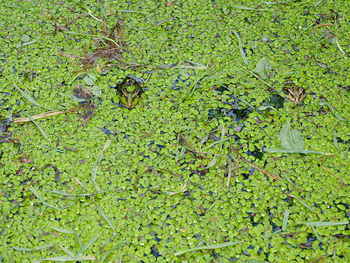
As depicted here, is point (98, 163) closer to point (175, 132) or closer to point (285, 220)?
point (175, 132)

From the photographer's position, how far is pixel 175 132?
197cm

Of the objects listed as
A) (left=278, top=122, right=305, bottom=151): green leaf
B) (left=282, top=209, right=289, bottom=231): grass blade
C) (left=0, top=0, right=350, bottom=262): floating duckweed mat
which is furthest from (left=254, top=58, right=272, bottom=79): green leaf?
(left=282, top=209, right=289, bottom=231): grass blade

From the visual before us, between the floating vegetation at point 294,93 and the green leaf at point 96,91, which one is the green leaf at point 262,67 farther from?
the green leaf at point 96,91

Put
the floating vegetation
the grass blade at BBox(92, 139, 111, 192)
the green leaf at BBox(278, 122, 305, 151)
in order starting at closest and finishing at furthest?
the grass blade at BBox(92, 139, 111, 192) → the green leaf at BBox(278, 122, 305, 151) → the floating vegetation

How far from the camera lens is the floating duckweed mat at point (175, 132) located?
1666 millimetres

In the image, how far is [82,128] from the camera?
1993mm

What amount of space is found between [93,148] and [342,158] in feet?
3.78

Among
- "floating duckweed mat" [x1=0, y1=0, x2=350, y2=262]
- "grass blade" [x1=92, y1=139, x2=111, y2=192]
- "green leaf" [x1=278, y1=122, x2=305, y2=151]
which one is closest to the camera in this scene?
"floating duckweed mat" [x1=0, y1=0, x2=350, y2=262]

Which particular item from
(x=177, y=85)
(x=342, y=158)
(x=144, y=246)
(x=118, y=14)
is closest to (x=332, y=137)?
(x=342, y=158)

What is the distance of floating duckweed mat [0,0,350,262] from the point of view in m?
1.67

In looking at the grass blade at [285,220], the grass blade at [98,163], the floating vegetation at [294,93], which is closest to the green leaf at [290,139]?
the floating vegetation at [294,93]

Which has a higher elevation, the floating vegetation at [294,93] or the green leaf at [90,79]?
the floating vegetation at [294,93]

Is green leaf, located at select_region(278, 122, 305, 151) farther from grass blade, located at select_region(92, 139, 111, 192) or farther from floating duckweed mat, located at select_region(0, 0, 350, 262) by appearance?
grass blade, located at select_region(92, 139, 111, 192)

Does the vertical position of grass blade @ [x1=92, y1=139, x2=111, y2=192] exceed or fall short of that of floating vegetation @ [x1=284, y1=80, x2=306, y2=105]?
it falls short
